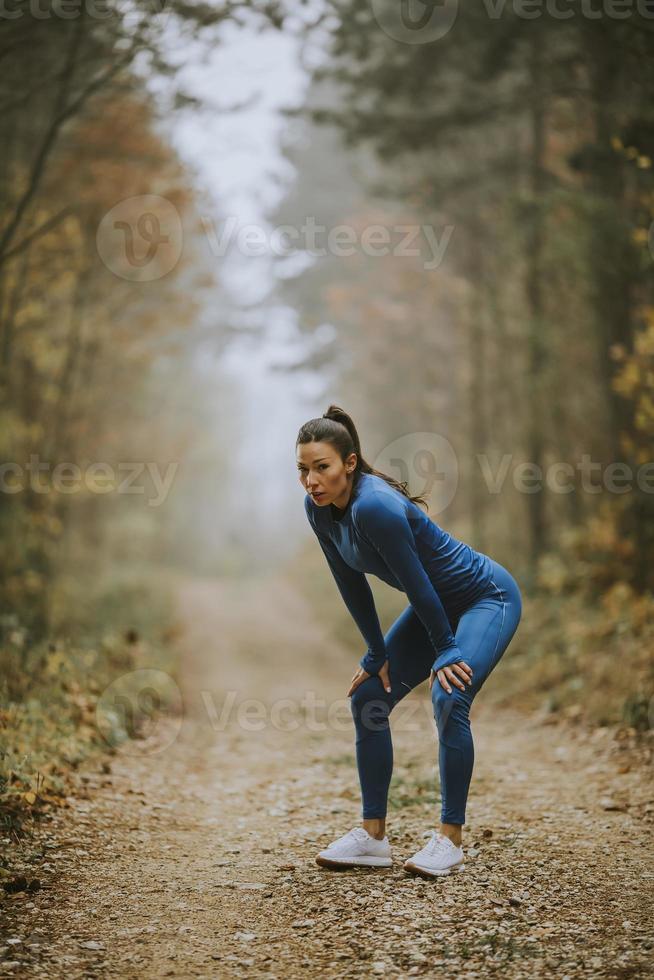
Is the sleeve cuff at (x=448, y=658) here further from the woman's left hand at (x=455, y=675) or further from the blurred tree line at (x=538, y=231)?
the blurred tree line at (x=538, y=231)

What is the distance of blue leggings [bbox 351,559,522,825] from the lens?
3.90 m

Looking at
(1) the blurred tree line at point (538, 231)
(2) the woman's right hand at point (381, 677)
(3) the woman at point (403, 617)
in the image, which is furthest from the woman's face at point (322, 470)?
(1) the blurred tree line at point (538, 231)

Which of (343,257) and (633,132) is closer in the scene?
(633,132)

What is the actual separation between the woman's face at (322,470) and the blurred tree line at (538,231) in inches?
167

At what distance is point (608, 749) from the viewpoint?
6781 mm

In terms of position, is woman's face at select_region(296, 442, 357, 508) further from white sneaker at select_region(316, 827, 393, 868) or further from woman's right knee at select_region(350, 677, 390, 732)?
white sneaker at select_region(316, 827, 393, 868)

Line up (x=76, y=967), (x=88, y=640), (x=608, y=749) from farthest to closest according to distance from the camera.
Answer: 1. (x=88, y=640)
2. (x=608, y=749)
3. (x=76, y=967)

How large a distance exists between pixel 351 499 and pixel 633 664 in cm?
501

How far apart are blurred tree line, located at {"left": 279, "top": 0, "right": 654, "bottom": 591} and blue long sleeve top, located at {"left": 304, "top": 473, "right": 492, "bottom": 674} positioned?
12.6 ft

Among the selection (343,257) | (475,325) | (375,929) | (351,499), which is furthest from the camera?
(343,257)

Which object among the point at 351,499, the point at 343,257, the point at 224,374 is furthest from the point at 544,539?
the point at 224,374

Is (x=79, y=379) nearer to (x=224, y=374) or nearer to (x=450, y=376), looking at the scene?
(x=450, y=376)

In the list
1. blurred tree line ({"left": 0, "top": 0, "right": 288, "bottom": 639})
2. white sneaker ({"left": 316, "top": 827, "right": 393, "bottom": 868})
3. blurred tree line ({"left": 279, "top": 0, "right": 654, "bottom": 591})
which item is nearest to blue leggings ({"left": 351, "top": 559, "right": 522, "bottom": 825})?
white sneaker ({"left": 316, "top": 827, "right": 393, "bottom": 868})

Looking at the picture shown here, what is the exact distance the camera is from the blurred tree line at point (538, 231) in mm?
9695
